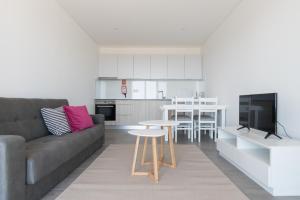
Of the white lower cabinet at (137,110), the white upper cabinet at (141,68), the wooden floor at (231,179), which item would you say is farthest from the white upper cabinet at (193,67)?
the wooden floor at (231,179)

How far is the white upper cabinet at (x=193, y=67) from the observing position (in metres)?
6.77

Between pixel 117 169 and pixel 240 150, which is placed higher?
pixel 240 150

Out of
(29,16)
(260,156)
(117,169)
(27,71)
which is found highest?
(29,16)

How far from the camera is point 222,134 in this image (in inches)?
135

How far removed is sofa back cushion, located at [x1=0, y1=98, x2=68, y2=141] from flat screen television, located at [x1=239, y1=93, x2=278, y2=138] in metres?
2.63

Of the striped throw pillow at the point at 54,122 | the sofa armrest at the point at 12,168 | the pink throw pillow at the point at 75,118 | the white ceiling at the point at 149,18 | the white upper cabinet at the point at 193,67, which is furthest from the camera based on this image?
the white upper cabinet at the point at 193,67

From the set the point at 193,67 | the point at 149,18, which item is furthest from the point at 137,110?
the point at 149,18

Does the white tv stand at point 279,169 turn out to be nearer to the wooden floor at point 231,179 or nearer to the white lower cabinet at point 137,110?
the wooden floor at point 231,179

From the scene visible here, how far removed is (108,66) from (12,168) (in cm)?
556

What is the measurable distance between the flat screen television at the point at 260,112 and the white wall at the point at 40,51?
294 centimetres

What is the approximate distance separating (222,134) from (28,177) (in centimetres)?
272

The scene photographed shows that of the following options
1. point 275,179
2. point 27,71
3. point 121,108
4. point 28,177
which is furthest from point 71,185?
point 121,108

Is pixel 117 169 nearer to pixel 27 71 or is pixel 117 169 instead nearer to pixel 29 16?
pixel 27 71

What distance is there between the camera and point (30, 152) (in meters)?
1.77
